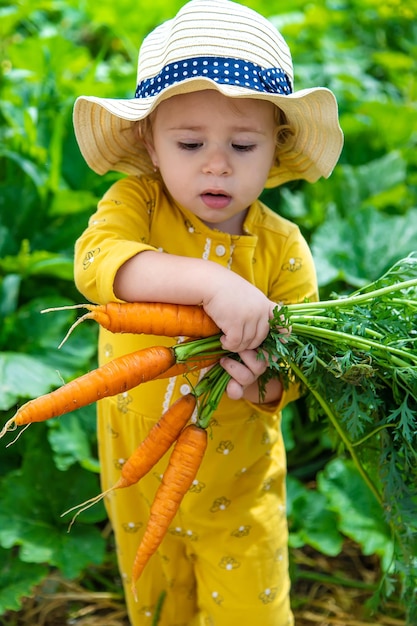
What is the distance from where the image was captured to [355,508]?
257 cm

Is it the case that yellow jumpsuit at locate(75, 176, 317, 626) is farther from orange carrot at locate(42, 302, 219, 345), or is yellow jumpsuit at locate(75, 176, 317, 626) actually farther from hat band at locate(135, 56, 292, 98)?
hat band at locate(135, 56, 292, 98)

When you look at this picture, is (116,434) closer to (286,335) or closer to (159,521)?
(159,521)

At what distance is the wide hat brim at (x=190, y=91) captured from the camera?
1.53 m

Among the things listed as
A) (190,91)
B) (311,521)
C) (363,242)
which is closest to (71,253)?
(363,242)

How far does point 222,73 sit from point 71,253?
1471mm

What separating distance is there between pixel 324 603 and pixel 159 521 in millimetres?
1054

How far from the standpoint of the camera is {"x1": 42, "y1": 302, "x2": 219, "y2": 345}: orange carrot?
1.57m

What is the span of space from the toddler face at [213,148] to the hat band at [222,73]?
29mm

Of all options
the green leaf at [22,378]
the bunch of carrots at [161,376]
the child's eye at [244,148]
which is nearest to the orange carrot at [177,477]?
the bunch of carrots at [161,376]

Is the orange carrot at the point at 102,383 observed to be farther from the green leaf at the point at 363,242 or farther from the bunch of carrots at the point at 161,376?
the green leaf at the point at 363,242

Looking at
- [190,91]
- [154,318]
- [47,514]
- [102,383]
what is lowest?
[47,514]

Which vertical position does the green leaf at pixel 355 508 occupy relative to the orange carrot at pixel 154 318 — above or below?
below

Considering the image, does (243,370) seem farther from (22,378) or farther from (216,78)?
(22,378)

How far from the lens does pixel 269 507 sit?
1.98m
